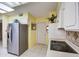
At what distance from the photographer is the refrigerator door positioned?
4025 millimetres

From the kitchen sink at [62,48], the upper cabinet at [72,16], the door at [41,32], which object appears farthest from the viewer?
the door at [41,32]

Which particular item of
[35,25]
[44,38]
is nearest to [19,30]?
[35,25]

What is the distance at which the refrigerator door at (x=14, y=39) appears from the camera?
4025mm

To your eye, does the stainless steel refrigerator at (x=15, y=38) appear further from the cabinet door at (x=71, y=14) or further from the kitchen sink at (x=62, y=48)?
the cabinet door at (x=71, y=14)

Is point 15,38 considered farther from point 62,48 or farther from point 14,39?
Answer: point 62,48

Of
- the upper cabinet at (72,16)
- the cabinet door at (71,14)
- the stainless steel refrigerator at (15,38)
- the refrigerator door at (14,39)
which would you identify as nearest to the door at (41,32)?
the stainless steel refrigerator at (15,38)

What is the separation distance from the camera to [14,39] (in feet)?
13.5

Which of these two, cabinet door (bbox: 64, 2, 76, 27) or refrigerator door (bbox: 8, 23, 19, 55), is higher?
cabinet door (bbox: 64, 2, 76, 27)

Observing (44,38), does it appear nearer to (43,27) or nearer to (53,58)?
(43,27)

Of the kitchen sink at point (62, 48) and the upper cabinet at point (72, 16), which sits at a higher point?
the upper cabinet at point (72, 16)

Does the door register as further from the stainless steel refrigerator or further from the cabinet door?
the cabinet door

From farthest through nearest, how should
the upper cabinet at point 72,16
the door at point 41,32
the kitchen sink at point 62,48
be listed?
the door at point 41,32 < the kitchen sink at point 62,48 < the upper cabinet at point 72,16

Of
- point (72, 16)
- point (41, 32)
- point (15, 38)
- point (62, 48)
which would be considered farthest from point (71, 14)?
point (41, 32)

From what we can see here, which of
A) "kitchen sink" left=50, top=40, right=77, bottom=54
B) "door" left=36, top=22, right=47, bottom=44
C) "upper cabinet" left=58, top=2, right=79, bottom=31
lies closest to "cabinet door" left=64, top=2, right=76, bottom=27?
"upper cabinet" left=58, top=2, right=79, bottom=31
